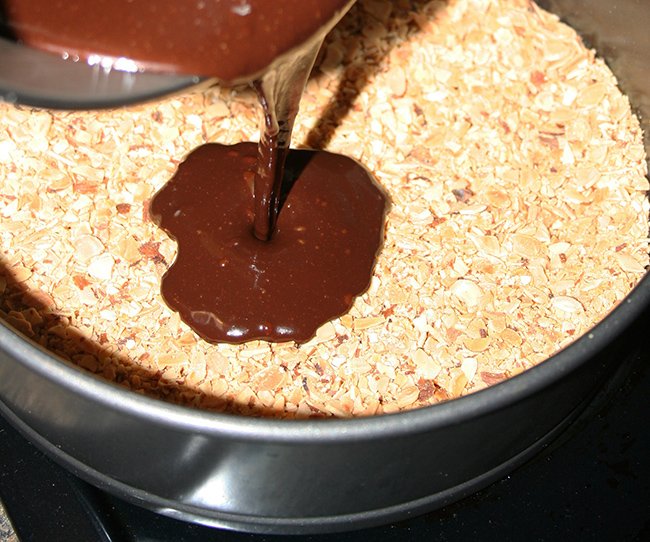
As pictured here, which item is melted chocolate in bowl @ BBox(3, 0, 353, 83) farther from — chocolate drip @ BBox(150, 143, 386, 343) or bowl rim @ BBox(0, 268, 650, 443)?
chocolate drip @ BBox(150, 143, 386, 343)

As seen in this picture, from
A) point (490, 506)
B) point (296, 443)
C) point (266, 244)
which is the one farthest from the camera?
point (266, 244)

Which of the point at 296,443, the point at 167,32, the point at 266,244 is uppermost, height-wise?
the point at 167,32

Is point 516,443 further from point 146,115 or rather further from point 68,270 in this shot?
point 146,115

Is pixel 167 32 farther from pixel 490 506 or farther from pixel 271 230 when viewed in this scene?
pixel 490 506

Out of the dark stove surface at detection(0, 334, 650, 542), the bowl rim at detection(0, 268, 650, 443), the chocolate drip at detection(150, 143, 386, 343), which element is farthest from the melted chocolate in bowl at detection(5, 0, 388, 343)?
the bowl rim at detection(0, 268, 650, 443)

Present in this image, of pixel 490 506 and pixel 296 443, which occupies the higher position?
pixel 296 443

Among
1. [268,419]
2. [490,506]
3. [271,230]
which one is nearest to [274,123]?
[271,230]

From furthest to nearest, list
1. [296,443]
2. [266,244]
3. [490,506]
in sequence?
[266,244], [490,506], [296,443]

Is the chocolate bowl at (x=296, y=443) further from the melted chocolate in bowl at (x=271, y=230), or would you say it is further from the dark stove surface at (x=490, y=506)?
the melted chocolate in bowl at (x=271, y=230)
